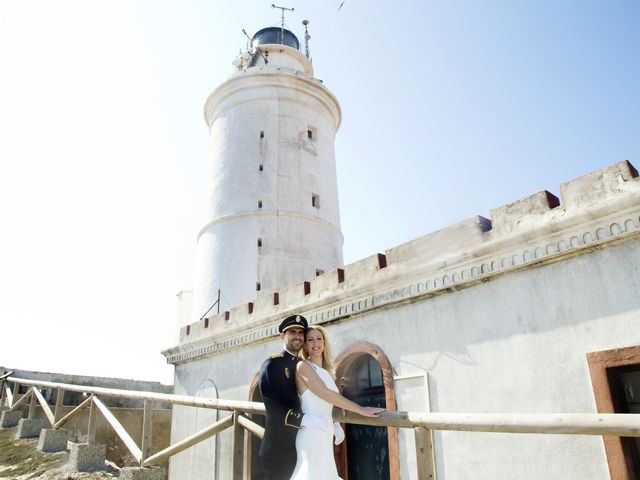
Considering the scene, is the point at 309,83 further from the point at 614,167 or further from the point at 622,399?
the point at 622,399

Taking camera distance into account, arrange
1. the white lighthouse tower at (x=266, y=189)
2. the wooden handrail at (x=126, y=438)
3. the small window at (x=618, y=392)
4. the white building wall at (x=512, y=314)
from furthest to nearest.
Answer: the white lighthouse tower at (x=266, y=189), the white building wall at (x=512, y=314), the wooden handrail at (x=126, y=438), the small window at (x=618, y=392)

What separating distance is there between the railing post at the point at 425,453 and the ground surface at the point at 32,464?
12.1 ft

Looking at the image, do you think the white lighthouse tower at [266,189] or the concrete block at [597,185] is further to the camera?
the white lighthouse tower at [266,189]

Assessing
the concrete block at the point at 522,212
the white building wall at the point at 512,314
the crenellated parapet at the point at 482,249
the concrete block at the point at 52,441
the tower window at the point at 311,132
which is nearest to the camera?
the white building wall at the point at 512,314

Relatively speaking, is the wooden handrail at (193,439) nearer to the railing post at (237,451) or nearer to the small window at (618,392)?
the railing post at (237,451)

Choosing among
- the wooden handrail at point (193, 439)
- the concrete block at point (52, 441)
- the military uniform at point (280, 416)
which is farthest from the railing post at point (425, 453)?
the concrete block at point (52, 441)

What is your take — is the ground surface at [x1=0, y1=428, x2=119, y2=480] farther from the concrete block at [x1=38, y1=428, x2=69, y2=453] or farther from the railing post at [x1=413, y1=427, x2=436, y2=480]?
the railing post at [x1=413, y1=427, x2=436, y2=480]

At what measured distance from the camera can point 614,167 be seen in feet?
16.0

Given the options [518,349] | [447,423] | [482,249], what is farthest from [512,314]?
[447,423]

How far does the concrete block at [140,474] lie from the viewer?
4.42 meters

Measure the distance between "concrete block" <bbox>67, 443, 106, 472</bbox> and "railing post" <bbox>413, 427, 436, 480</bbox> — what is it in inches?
160

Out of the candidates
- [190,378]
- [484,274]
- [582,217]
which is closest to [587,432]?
[582,217]

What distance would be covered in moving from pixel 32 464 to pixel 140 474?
7.16ft

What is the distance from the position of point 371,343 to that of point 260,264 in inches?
306
